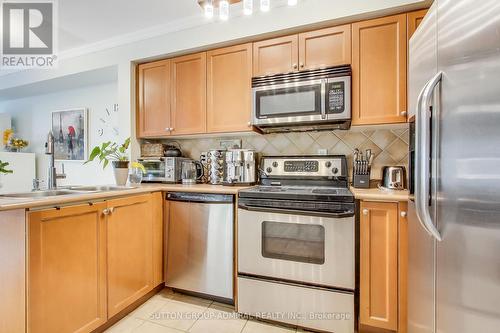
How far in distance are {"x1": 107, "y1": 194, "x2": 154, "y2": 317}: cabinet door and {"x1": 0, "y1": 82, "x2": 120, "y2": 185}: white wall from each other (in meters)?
1.44

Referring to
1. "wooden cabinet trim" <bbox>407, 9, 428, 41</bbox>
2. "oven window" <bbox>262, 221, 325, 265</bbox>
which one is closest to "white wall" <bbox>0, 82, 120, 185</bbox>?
"oven window" <bbox>262, 221, 325, 265</bbox>

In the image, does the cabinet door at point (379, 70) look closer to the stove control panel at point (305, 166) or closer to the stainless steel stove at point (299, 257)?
the stove control panel at point (305, 166)

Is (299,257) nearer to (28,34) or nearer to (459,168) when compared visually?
(459,168)

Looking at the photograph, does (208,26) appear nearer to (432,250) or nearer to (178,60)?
(178,60)

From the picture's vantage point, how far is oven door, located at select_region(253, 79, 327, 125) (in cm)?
181

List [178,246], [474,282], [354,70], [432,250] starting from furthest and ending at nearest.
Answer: [178,246] < [354,70] < [432,250] < [474,282]

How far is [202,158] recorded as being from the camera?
251 cm

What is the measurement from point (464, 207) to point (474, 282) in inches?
7.9

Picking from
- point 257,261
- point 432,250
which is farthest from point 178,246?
point 432,250

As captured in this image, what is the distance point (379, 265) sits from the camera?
1463 mm

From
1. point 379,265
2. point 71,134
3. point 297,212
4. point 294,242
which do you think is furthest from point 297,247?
point 71,134

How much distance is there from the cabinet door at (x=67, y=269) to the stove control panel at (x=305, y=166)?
1325mm

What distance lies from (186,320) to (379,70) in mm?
2280

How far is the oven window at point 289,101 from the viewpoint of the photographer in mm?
1823
